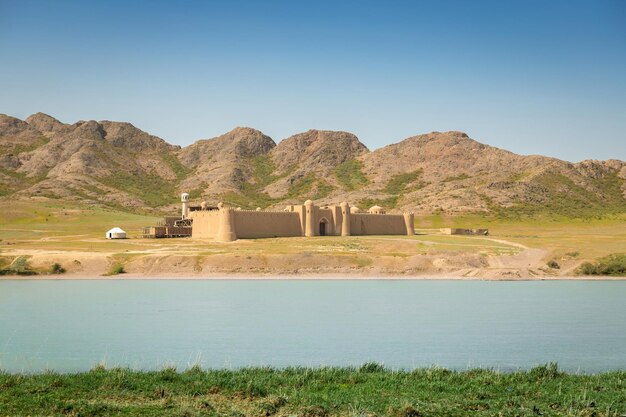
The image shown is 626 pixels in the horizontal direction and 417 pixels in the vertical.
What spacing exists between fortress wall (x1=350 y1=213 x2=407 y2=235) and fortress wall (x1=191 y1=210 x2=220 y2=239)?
18877 millimetres

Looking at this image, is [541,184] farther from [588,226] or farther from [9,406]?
[9,406]

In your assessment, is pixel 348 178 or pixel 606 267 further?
pixel 348 178

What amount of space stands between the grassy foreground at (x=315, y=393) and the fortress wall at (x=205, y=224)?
5738cm

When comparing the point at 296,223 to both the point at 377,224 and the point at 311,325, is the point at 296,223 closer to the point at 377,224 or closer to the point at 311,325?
the point at 377,224

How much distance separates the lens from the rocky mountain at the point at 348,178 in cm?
12850

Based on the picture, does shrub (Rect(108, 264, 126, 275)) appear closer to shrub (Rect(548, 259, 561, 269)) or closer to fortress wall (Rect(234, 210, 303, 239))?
fortress wall (Rect(234, 210, 303, 239))

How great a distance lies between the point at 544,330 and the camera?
28.7 metres

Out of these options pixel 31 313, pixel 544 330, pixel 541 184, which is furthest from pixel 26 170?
pixel 544 330

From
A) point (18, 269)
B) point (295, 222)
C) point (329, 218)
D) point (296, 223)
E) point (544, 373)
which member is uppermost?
point (329, 218)

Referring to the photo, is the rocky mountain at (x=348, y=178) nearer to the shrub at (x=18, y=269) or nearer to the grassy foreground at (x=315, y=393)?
the shrub at (x=18, y=269)

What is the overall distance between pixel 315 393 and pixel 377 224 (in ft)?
239

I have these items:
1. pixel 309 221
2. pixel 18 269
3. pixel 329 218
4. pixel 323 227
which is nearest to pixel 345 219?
pixel 329 218

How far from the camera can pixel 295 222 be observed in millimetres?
79562

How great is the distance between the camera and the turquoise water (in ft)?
72.4
